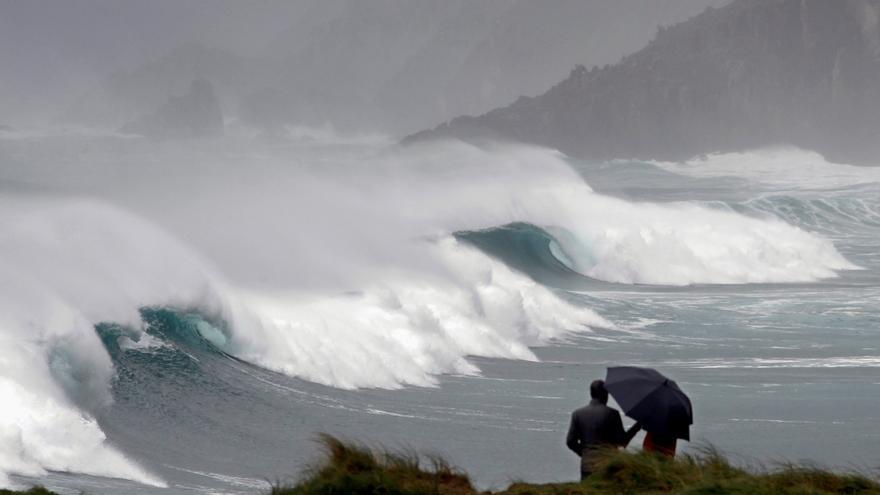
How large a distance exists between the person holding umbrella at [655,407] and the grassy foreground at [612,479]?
16 cm

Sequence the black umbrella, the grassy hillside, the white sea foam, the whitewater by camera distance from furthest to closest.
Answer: the white sea foam → the whitewater → the black umbrella → the grassy hillside

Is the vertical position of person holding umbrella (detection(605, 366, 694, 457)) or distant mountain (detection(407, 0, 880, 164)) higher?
distant mountain (detection(407, 0, 880, 164))

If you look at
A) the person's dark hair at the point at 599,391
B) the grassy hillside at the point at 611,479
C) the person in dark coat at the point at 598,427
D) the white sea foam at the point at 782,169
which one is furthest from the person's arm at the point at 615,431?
the white sea foam at the point at 782,169

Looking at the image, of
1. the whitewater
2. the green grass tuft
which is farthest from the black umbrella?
the whitewater

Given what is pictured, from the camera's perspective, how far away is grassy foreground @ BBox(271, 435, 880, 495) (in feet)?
25.4

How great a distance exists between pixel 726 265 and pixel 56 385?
31904 millimetres

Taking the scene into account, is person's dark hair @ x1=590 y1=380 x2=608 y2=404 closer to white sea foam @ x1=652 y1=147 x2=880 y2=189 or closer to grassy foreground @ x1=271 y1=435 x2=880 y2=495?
grassy foreground @ x1=271 y1=435 x2=880 y2=495

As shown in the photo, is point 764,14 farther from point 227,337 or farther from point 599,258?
point 227,337

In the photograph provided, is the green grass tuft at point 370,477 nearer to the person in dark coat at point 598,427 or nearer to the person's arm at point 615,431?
the person in dark coat at point 598,427

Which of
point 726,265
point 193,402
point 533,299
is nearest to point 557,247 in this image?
point 726,265

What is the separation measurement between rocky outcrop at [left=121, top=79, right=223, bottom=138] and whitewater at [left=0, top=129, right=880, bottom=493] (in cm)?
10282

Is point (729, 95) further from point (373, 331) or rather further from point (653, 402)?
point (653, 402)

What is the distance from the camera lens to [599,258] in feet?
141

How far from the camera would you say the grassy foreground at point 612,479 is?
25.4 feet
